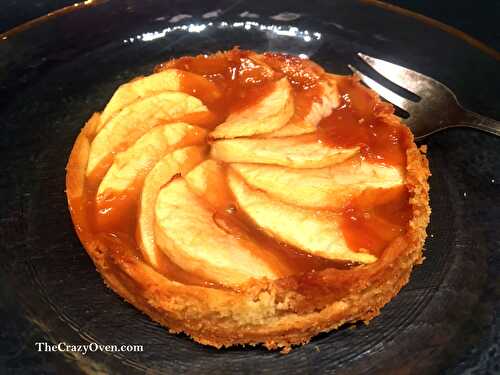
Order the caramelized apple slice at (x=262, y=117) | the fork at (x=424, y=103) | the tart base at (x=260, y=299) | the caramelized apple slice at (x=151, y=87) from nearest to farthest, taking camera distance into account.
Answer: the tart base at (x=260, y=299), the caramelized apple slice at (x=262, y=117), the caramelized apple slice at (x=151, y=87), the fork at (x=424, y=103)

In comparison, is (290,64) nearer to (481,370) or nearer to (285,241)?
(285,241)

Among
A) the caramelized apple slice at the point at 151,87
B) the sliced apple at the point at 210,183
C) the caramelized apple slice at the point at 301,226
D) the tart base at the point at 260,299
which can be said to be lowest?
the tart base at the point at 260,299

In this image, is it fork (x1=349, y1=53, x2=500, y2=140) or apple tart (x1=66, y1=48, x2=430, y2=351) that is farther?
fork (x1=349, y1=53, x2=500, y2=140)

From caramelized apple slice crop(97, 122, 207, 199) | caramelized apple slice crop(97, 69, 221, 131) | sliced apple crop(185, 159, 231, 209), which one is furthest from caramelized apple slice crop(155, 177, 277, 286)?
caramelized apple slice crop(97, 69, 221, 131)

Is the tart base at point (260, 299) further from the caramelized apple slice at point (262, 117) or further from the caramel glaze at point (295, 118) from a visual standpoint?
the caramelized apple slice at point (262, 117)

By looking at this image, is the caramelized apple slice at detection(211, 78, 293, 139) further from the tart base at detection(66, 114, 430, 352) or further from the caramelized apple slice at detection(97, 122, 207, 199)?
the tart base at detection(66, 114, 430, 352)

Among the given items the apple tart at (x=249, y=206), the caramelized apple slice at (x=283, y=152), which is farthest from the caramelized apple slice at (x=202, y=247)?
the caramelized apple slice at (x=283, y=152)

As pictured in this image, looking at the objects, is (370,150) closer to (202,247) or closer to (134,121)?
(202,247)
